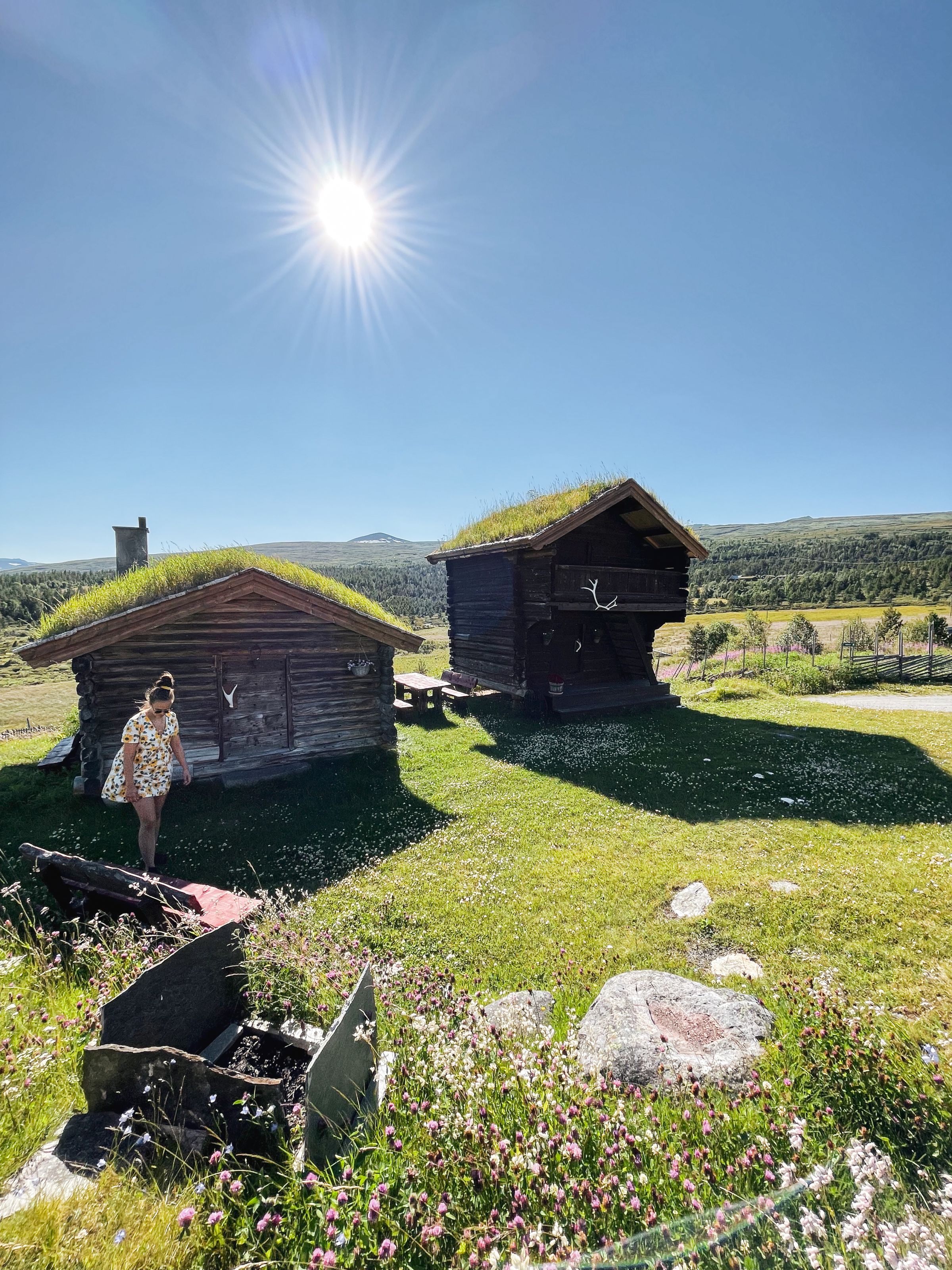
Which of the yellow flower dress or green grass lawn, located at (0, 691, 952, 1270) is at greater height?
the yellow flower dress

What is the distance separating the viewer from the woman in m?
6.85

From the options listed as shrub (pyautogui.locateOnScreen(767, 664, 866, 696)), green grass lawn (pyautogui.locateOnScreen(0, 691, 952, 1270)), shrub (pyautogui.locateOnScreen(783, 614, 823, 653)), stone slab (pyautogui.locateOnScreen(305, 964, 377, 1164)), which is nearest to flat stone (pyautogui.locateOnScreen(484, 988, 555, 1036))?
green grass lawn (pyautogui.locateOnScreen(0, 691, 952, 1270))

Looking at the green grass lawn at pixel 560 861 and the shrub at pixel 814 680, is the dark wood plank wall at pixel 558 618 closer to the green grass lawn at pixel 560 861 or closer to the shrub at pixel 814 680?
the green grass lawn at pixel 560 861

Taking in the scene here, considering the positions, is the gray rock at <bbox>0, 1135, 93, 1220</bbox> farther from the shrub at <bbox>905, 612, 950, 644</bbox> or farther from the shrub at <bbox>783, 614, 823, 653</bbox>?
the shrub at <bbox>783, 614, 823, 653</bbox>

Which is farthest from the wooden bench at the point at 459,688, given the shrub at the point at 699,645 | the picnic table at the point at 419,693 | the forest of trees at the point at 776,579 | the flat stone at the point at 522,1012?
the forest of trees at the point at 776,579

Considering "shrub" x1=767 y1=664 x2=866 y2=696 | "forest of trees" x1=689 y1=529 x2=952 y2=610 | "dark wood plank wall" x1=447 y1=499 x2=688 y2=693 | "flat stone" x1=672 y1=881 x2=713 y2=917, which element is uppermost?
"forest of trees" x1=689 y1=529 x2=952 y2=610

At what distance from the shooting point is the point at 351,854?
27.7 feet

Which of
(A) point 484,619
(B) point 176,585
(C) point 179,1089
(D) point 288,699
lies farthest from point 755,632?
(C) point 179,1089

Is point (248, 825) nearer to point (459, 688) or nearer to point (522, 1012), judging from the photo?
point (522, 1012)

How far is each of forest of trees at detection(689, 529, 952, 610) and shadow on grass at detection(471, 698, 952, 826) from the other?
169 feet

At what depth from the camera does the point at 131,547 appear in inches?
554

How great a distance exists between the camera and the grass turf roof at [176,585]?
32.2ft

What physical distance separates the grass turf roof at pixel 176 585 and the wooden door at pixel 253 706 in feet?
5.65

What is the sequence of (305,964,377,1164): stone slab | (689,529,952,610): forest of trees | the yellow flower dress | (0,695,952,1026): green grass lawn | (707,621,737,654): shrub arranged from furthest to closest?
1. (689,529,952,610): forest of trees
2. (707,621,737,654): shrub
3. the yellow flower dress
4. (0,695,952,1026): green grass lawn
5. (305,964,377,1164): stone slab
